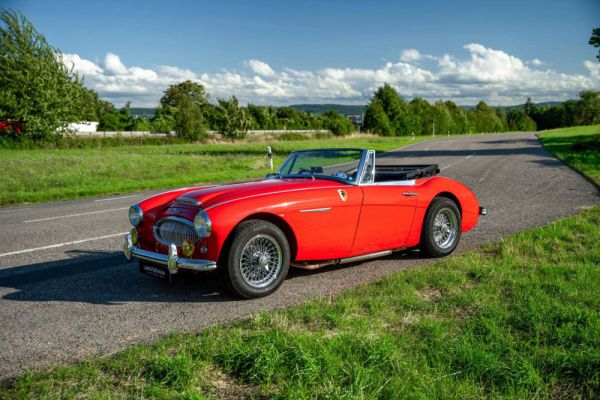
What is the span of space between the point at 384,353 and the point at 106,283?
10.6ft

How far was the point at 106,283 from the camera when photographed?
17.0 feet

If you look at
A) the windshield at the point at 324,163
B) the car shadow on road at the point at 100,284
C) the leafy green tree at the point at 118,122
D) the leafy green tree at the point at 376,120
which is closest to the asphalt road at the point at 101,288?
the car shadow on road at the point at 100,284

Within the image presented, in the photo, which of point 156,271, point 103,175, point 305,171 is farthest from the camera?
point 103,175

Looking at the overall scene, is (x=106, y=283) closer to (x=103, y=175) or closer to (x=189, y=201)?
(x=189, y=201)

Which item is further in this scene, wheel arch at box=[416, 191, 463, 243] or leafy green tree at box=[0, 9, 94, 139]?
leafy green tree at box=[0, 9, 94, 139]

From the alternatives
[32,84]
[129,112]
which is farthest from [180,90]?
[32,84]

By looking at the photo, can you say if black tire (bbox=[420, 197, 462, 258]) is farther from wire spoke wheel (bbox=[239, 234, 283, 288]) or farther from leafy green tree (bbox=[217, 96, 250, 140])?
leafy green tree (bbox=[217, 96, 250, 140])

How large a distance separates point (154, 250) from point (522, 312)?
328 cm

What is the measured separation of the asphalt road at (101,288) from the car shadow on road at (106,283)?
1 centimetres

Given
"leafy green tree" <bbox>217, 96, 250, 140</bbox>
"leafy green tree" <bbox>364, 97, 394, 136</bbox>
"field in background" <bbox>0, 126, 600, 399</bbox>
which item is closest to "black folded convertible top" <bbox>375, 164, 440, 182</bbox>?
"field in background" <bbox>0, 126, 600, 399</bbox>

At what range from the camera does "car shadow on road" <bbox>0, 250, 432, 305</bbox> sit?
4.71 m

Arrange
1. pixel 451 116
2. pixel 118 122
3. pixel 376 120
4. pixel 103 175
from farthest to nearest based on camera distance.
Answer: pixel 451 116, pixel 118 122, pixel 376 120, pixel 103 175

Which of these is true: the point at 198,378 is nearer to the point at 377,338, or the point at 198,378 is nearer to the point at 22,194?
the point at 377,338

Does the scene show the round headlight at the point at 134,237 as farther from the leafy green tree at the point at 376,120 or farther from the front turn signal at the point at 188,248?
the leafy green tree at the point at 376,120
